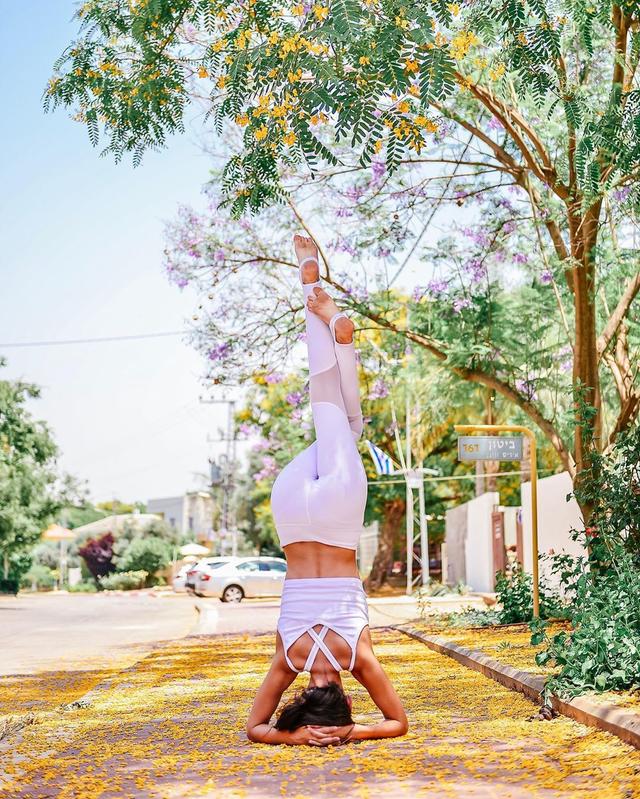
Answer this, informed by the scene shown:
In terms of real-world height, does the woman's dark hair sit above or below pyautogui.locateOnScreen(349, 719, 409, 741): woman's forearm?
above

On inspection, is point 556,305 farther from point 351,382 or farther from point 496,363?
point 351,382

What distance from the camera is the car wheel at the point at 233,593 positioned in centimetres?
3394

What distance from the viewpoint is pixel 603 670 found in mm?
7422

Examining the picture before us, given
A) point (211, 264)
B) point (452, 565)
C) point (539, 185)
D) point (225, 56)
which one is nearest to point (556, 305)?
point (539, 185)

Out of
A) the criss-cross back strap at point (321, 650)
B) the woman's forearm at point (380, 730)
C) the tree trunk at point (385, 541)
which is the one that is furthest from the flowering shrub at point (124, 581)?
the criss-cross back strap at point (321, 650)

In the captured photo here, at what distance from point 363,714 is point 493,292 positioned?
9403 mm

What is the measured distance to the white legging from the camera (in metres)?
6.38

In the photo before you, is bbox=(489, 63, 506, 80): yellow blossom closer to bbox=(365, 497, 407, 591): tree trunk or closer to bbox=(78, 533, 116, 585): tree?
bbox=(365, 497, 407, 591): tree trunk

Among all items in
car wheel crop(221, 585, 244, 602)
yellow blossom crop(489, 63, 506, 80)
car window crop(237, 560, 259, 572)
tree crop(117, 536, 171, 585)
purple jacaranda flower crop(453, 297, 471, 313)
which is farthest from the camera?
tree crop(117, 536, 171, 585)

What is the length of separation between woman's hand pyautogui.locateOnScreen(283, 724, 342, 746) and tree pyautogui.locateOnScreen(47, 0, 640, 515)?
4.29 meters

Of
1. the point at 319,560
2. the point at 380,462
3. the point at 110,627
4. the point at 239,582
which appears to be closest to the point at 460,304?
the point at 319,560

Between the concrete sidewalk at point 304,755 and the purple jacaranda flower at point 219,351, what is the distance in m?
7.72

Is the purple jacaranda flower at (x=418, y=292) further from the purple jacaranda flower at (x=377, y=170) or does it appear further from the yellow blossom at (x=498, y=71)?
the yellow blossom at (x=498, y=71)

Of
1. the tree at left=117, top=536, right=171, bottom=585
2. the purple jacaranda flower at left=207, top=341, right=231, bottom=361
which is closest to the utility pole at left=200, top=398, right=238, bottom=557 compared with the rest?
the tree at left=117, top=536, right=171, bottom=585
